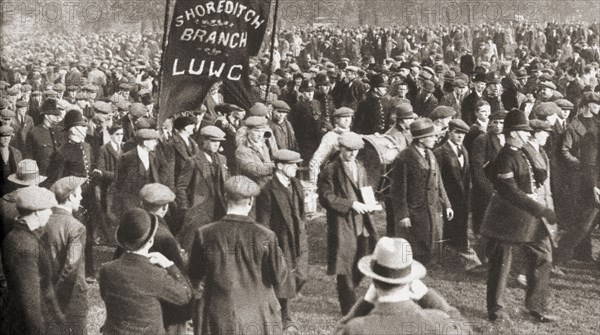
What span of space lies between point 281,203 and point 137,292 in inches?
68.6

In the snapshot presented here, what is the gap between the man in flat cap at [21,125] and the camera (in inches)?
320

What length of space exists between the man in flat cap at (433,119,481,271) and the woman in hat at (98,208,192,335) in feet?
11.7

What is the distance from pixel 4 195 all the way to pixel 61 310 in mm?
1261

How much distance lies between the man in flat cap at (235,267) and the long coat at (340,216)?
52.0 inches

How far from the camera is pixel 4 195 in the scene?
5688 millimetres

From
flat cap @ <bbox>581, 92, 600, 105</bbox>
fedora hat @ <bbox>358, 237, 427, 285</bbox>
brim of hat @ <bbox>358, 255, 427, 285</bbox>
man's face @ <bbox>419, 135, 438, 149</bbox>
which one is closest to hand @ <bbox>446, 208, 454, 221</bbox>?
man's face @ <bbox>419, 135, 438, 149</bbox>

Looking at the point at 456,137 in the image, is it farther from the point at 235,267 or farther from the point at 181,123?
the point at 235,267

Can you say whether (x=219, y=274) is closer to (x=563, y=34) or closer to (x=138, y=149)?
(x=138, y=149)

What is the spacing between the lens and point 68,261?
16.1 feet

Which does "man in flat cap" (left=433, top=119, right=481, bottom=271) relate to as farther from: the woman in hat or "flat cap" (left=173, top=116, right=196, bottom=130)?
the woman in hat

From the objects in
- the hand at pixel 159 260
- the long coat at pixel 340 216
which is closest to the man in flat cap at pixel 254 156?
the long coat at pixel 340 216

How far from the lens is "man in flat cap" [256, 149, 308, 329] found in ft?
18.8

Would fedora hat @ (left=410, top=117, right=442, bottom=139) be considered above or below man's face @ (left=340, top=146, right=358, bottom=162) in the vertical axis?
above

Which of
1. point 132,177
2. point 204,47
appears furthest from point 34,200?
point 204,47
